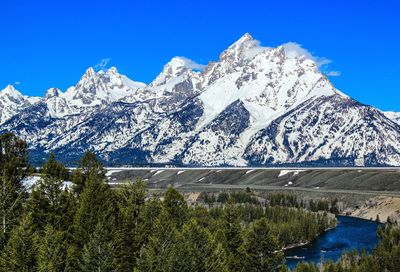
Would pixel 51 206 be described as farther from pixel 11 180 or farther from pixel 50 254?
pixel 50 254

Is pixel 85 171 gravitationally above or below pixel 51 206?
above

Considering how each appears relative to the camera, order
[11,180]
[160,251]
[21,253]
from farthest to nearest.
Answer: [11,180], [160,251], [21,253]

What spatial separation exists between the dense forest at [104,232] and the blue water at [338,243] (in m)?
36.8

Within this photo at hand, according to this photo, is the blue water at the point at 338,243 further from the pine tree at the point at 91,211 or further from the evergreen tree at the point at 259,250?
the pine tree at the point at 91,211

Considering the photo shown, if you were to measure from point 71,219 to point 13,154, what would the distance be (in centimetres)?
2318

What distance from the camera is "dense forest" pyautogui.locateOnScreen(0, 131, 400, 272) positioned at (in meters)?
52.2

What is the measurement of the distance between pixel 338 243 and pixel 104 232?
9968cm

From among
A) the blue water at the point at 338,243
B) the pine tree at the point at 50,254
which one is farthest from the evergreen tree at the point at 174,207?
the blue water at the point at 338,243

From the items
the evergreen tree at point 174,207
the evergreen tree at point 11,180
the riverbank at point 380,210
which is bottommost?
the riverbank at point 380,210

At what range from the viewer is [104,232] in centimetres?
5762

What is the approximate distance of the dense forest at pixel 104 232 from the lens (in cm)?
5219

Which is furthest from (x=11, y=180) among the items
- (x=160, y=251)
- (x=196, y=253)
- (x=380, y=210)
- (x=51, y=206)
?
(x=380, y=210)

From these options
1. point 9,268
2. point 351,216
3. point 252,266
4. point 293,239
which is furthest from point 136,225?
point 351,216

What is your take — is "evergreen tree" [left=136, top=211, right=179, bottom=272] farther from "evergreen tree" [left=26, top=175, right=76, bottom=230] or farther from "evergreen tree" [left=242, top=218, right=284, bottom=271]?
"evergreen tree" [left=242, top=218, right=284, bottom=271]
